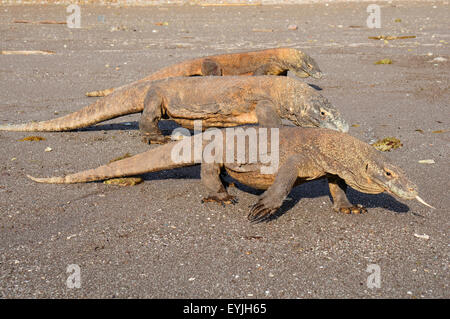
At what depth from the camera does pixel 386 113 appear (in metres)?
7.50

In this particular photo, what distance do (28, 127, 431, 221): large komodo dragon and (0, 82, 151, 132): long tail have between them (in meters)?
2.10

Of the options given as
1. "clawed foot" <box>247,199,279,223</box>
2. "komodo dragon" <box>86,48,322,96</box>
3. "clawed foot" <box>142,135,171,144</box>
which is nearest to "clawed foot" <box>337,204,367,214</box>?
"clawed foot" <box>247,199,279,223</box>

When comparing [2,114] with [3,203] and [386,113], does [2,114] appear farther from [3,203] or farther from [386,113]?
[386,113]

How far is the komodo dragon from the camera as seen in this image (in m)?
7.87

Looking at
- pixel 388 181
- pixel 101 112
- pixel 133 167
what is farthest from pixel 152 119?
pixel 388 181

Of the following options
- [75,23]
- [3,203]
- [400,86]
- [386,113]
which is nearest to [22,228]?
[3,203]

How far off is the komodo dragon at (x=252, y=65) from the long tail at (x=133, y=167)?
3.22 meters

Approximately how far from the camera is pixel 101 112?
6719 millimetres

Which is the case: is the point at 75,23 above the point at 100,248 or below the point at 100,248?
above

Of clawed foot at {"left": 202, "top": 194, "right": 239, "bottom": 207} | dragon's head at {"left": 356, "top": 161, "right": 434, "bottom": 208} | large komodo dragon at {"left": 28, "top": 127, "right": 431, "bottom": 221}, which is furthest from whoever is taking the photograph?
clawed foot at {"left": 202, "top": 194, "right": 239, "bottom": 207}

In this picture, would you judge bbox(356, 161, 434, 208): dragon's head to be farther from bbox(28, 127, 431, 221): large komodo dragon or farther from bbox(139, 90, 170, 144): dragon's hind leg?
bbox(139, 90, 170, 144): dragon's hind leg

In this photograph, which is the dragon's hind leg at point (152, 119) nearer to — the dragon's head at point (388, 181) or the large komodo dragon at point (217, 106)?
the large komodo dragon at point (217, 106)

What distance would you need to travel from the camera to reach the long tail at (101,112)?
662 cm
